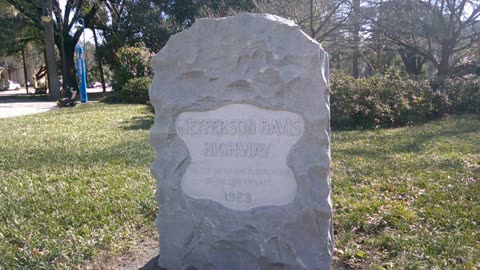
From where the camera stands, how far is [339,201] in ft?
14.8

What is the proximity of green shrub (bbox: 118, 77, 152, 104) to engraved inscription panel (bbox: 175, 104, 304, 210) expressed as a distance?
15810mm

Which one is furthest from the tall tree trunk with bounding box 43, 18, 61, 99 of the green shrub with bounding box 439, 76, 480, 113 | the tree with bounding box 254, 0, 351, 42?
the green shrub with bounding box 439, 76, 480, 113

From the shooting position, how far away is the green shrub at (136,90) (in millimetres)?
18656

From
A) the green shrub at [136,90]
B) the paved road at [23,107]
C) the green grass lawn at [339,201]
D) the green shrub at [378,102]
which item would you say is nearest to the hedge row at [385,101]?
the green shrub at [378,102]

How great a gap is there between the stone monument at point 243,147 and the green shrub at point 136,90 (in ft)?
51.7

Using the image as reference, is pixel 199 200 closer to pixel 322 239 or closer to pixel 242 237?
pixel 242 237

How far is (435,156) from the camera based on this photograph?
644cm

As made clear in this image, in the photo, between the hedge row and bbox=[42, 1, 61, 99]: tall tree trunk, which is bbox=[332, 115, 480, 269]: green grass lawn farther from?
bbox=[42, 1, 61, 99]: tall tree trunk

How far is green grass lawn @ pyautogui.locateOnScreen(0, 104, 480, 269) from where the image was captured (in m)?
3.42

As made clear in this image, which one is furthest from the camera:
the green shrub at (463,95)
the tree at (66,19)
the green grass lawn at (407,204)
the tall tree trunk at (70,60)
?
the tall tree trunk at (70,60)

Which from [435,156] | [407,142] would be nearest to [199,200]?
[435,156]

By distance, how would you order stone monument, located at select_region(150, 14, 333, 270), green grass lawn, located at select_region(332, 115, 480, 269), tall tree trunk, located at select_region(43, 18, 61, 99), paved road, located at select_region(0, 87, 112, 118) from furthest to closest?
tall tree trunk, located at select_region(43, 18, 61, 99), paved road, located at select_region(0, 87, 112, 118), green grass lawn, located at select_region(332, 115, 480, 269), stone monument, located at select_region(150, 14, 333, 270)

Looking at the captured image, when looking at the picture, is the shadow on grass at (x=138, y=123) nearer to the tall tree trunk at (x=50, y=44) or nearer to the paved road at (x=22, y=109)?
the paved road at (x=22, y=109)

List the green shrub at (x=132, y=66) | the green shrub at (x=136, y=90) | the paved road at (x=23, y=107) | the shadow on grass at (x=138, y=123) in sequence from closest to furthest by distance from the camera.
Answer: the shadow on grass at (x=138, y=123) → the paved road at (x=23, y=107) → the green shrub at (x=136, y=90) → the green shrub at (x=132, y=66)
